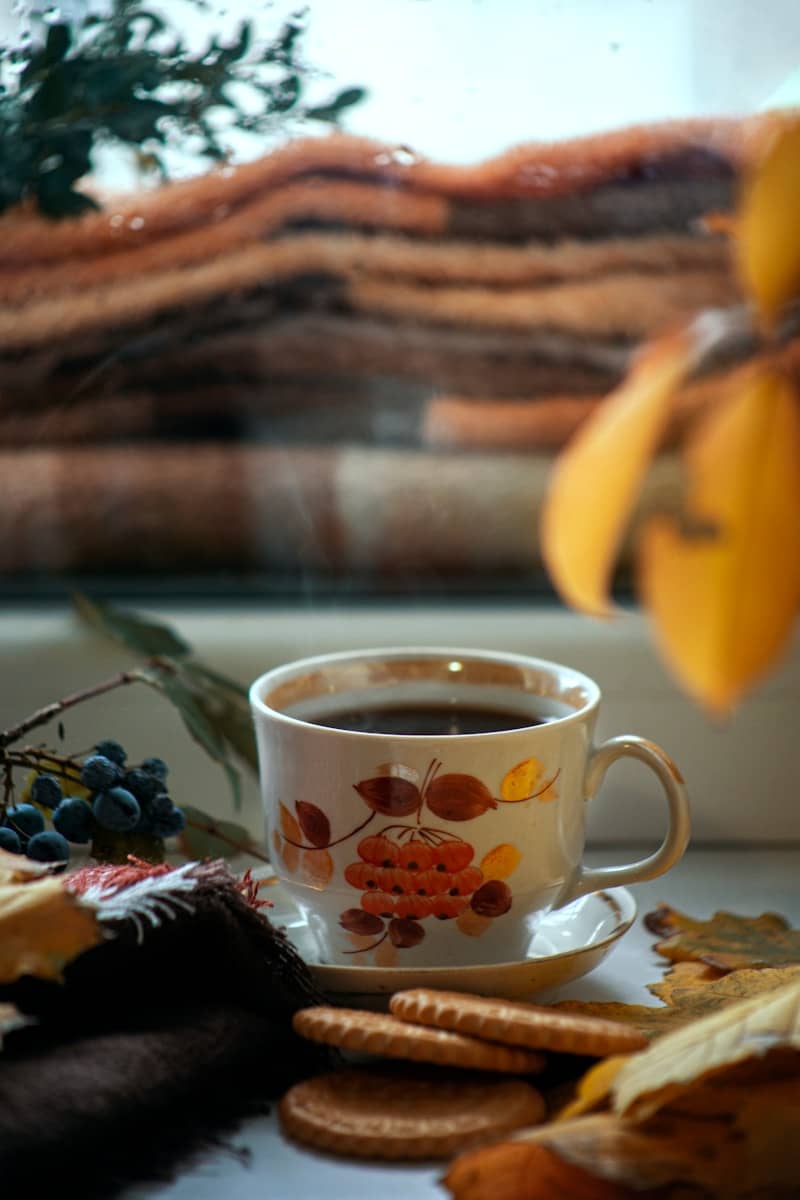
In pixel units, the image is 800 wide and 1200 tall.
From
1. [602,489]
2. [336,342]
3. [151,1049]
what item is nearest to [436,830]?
[151,1049]

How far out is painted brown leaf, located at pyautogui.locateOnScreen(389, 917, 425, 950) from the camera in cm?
42

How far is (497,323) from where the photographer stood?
656 mm

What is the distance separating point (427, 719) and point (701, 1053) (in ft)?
0.67

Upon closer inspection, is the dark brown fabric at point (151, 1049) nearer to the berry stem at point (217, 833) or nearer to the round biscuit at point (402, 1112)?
the round biscuit at point (402, 1112)

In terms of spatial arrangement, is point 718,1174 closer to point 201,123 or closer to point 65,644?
point 65,644

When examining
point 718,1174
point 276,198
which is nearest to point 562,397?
point 276,198

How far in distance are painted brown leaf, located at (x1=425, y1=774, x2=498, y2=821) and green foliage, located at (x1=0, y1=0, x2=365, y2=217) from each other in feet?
1.14

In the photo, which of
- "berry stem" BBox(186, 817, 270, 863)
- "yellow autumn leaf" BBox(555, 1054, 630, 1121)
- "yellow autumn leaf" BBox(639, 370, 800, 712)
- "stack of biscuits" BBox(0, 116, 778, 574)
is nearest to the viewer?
"yellow autumn leaf" BBox(639, 370, 800, 712)

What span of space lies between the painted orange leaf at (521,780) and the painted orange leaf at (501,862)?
16 mm

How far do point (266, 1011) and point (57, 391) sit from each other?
0.40m

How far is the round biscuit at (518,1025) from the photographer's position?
33cm

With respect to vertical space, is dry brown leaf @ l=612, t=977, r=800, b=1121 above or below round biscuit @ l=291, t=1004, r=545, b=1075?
above

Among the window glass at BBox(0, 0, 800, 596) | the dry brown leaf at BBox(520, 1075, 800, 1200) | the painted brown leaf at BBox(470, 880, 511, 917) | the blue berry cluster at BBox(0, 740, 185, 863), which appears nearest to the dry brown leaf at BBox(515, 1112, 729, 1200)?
the dry brown leaf at BBox(520, 1075, 800, 1200)

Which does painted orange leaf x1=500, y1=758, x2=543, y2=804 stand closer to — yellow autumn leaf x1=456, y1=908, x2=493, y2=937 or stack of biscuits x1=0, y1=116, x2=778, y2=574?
yellow autumn leaf x1=456, y1=908, x2=493, y2=937
